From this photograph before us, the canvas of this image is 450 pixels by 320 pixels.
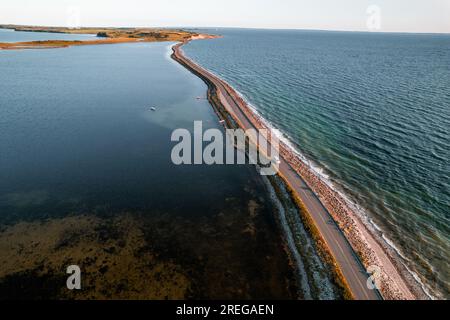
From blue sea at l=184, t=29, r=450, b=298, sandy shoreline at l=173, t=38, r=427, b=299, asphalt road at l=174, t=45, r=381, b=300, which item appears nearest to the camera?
→ asphalt road at l=174, t=45, r=381, b=300

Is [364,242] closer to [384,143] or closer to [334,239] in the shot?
[334,239]

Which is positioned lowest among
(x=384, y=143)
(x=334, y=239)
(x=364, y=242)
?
(x=364, y=242)

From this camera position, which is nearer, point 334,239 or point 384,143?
point 334,239

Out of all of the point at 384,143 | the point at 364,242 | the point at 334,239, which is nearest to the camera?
the point at 364,242

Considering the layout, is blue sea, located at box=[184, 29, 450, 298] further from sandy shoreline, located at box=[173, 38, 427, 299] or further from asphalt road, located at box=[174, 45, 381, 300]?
asphalt road, located at box=[174, 45, 381, 300]

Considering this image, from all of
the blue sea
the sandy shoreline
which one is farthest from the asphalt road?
the blue sea

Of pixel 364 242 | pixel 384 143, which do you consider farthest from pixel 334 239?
pixel 384 143

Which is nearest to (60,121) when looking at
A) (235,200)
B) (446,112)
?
(235,200)

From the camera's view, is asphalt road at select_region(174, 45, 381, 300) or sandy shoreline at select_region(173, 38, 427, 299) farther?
sandy shoreline at select_region(173, 38, 427, 299)
